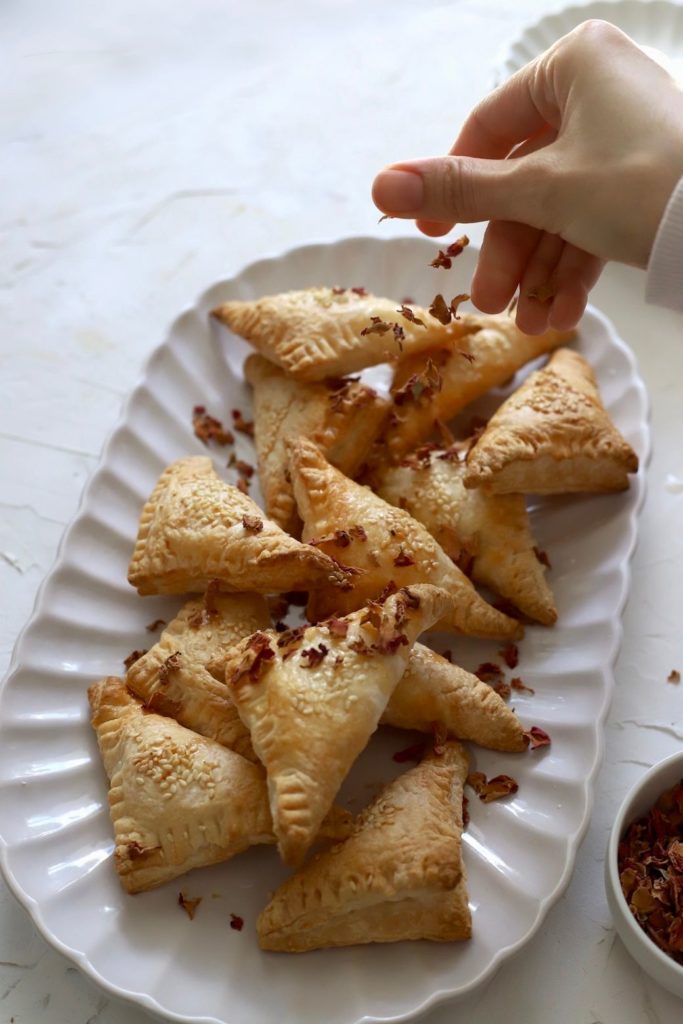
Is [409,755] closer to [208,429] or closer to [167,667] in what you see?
[167,667]

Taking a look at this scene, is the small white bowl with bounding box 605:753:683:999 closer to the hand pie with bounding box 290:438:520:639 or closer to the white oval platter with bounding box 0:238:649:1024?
the white oval platter with bounding box 0:238:649:1024

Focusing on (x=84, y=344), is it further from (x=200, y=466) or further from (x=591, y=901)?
(x=591, y=901)

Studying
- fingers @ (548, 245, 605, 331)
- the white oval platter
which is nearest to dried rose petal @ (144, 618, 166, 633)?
the white oval platter

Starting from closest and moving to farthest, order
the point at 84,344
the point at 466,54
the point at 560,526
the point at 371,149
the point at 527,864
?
the point at 527,864, the point at 560,526, the point at 84,344, the point at 371,149, the point at 466,54

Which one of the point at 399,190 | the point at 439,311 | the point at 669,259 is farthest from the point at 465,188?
the point at 669,259

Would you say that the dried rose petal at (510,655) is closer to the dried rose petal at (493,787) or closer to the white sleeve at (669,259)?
the dried rose petal at (493,787)

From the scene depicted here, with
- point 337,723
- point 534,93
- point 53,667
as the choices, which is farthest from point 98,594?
point 534,93

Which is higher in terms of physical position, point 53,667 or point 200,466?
point 200,466
